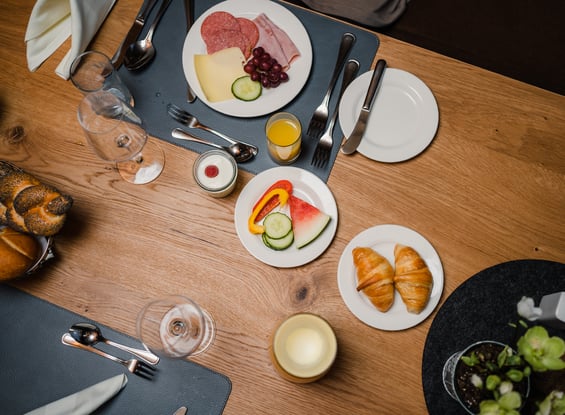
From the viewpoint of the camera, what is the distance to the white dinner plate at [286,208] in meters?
1.23

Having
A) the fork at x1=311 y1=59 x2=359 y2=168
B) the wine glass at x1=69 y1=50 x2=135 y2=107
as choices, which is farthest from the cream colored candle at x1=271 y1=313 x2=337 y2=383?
the wine glass at x1=69 y1=50 x2=135 y2=107

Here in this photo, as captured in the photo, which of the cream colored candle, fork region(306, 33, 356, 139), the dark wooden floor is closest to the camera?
the cream colored candle

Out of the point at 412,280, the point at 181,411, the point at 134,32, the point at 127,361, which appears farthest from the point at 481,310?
the point at 134,32

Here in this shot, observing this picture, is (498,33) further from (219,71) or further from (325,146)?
(219,71)

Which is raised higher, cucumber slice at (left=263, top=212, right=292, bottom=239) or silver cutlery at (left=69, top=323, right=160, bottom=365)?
cucumber slice at (left=263, top=212, right=292, bottom=239)

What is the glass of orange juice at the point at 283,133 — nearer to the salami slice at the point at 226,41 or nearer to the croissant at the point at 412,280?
the salami slice at the point at 226,41

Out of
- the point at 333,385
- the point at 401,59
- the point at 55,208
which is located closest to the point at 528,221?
the point at 401,59

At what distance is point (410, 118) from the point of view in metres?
1.34

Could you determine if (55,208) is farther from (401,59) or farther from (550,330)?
(550,330)

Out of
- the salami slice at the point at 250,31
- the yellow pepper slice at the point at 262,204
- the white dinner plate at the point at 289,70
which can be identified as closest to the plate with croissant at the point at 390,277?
the yellow pepper slice at the point at 262,204

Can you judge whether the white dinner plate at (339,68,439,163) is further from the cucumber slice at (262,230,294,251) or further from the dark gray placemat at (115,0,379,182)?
the cucumber slice at (262,230,294,251)

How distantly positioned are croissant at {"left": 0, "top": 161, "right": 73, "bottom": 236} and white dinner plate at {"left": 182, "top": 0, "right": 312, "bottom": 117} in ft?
1.66

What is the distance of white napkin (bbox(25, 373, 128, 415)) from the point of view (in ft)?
3.74

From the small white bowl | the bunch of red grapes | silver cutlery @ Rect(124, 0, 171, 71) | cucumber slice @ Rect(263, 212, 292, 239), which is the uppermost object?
the bunch of red grapes
